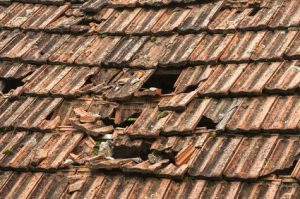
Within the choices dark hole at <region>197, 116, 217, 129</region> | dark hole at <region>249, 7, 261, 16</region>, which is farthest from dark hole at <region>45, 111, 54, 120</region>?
dark hole at <region>249, 7, 261, 16</region>

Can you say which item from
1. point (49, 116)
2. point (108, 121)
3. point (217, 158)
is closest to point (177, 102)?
point (108, 121)

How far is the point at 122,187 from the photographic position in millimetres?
7727

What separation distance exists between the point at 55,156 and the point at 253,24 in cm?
281

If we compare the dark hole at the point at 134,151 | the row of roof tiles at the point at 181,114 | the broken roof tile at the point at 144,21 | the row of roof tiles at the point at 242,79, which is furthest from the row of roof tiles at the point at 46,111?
the broken roof tile at the point at 144,21

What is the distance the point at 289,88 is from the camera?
7.93 m

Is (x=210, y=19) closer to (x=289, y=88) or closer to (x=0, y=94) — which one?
(x=289, y=88)

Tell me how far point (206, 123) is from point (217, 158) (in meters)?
0.69

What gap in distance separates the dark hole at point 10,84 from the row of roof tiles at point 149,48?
342mm

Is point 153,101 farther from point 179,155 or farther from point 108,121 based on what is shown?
point 179,155

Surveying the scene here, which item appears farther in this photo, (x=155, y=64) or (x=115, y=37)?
(x=115, y=37)

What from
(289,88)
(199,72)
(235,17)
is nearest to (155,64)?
(199,72)

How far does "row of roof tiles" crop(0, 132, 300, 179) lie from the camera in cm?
729

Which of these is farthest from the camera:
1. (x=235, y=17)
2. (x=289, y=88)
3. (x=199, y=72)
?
(x=235, y=17)

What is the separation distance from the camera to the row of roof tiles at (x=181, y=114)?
304 inches
